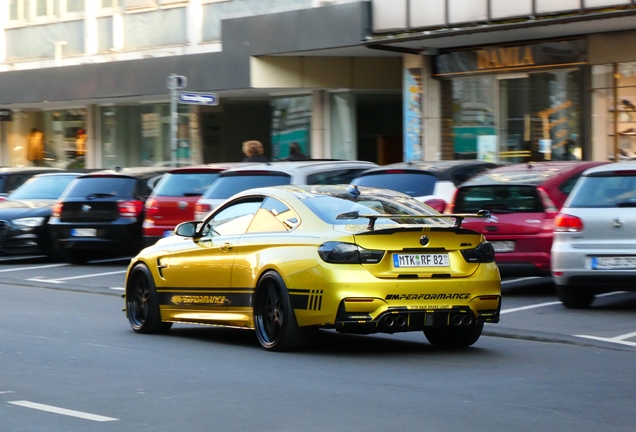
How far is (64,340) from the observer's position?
11.3 m

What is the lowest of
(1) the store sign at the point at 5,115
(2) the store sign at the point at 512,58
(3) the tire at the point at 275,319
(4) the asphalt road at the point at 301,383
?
(4) the asphalt road at the point at 301,383

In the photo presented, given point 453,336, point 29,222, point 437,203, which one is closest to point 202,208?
point 437,203

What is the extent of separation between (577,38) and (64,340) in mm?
14869

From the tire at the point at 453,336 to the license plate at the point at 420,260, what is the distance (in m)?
0.87

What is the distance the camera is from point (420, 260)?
32.1 ft

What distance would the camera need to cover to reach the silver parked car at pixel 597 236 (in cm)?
1301

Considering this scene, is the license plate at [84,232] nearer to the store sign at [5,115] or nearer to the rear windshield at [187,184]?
the rear windshield at [187,184]

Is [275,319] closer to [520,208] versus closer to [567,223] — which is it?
[567,223]

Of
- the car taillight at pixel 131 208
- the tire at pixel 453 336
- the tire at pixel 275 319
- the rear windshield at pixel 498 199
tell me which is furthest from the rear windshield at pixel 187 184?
the tire at pixel 275 319

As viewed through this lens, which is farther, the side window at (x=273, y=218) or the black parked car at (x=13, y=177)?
the black parked car at (x=13, y=177)

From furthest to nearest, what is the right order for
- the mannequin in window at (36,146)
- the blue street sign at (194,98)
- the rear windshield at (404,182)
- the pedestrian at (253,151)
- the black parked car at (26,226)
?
the mannequin in window at (36,146)
the pedestrian at (253,151)
the black parked car at (26,226)
the blue street sign at (194,98)
the rear windshield at (404,182)

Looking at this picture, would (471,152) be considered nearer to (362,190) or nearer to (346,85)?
(346,85)

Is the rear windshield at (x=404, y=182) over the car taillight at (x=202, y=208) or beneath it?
over

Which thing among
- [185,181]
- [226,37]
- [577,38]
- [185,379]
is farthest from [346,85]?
[185,379]
